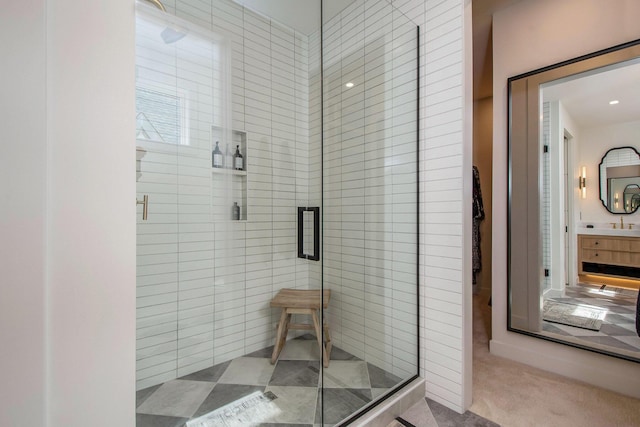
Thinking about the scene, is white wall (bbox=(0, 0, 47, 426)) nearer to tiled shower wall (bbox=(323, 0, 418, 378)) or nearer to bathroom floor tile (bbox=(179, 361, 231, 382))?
bathroom floor tile (bbox=(179, 361, 231, 382))

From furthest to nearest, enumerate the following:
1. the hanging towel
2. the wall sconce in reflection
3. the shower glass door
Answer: the hanging towel < the wall sconce in reflection < the shower glass door

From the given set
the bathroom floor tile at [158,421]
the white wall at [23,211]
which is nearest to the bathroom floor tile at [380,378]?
the bathroom floor tile at [158,421]

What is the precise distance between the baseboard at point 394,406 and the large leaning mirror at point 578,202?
1034 millimetres

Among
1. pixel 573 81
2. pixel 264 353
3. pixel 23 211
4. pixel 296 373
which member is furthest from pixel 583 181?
pixel 23 211

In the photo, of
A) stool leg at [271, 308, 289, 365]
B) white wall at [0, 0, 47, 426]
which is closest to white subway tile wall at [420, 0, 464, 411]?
stool leg at [271, 308, 289, 365]

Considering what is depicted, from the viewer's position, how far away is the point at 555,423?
1535 millimetres

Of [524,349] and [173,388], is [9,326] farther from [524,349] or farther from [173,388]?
[524,349]

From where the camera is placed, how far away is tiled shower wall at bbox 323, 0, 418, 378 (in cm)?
160

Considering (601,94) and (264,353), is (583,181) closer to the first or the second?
(601,94)

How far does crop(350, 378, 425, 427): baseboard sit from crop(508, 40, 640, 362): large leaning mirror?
1.03 meters

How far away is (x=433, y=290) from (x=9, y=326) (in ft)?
5.93

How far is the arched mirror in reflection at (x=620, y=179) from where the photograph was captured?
188 cm

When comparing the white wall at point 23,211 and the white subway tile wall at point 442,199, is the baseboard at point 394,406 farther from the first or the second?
the white wall at point 23,211

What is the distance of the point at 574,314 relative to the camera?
6.73ft
